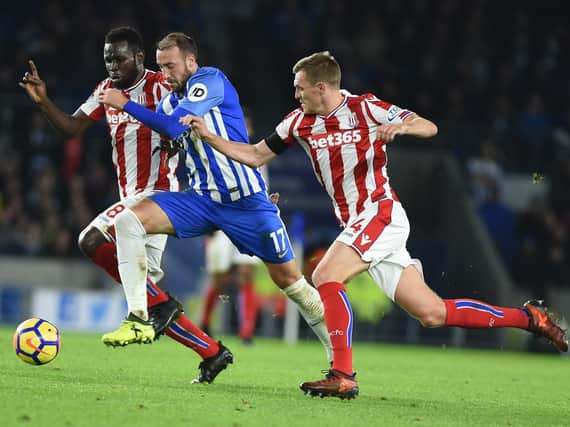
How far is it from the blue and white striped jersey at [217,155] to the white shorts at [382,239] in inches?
29.7

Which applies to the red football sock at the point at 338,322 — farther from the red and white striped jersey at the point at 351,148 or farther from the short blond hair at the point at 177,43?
the short blond hair at the point at 177,43

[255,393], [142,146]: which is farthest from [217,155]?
[255,393]

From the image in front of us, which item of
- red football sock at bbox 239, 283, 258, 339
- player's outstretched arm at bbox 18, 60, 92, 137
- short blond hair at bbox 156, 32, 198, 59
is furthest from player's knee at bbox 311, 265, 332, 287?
red football sock at bbox 239, 283, 258, 339

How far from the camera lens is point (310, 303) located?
24.0 ft

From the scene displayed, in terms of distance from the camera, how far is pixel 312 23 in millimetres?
20172

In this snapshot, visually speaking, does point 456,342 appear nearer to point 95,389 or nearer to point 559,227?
point 559,227

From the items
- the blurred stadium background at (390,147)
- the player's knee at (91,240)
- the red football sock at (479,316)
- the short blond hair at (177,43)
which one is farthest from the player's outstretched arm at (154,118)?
the blurred stadium background at (390,147)

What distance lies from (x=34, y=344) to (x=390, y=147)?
11048 mm

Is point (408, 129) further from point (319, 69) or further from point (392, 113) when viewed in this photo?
point (319, 69)

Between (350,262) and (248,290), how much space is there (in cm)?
632

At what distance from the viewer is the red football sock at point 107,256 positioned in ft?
23.6

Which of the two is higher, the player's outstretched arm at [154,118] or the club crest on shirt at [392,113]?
the club crest on shirt at [392,113]

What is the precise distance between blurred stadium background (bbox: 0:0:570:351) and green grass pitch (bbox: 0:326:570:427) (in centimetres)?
Result: 434

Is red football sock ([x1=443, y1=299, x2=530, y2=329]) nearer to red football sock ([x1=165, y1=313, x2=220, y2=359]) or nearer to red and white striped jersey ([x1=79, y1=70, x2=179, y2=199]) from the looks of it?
red football sock ([x1=165, y1=313, x2=220, y2=359])
